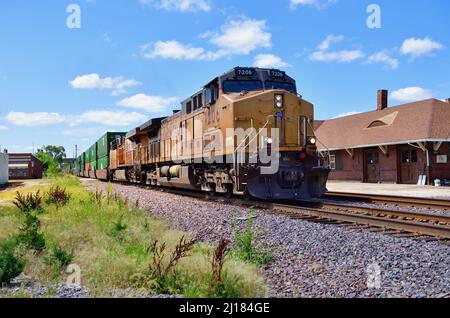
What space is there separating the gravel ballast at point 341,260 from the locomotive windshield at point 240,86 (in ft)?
15.8

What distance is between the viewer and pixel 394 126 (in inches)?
1067

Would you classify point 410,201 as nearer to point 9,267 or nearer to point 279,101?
point 279,101

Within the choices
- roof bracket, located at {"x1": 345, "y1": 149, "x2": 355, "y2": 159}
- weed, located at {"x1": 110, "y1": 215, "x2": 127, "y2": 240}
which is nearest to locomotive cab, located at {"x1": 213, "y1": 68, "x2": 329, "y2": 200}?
weed, located at {"x1": 110, "y1": 215, "x2": 127, "y2": 240}

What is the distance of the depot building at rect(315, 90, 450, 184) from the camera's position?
23.3 metres

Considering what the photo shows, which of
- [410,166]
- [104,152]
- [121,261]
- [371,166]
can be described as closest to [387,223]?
[121,261]

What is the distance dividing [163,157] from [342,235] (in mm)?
12246

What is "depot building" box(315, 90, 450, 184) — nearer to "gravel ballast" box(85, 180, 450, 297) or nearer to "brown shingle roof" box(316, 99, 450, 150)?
"brown shingle roof" box(316, 99, 450, 150)

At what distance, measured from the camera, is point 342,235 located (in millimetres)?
7145

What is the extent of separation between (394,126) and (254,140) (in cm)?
1879

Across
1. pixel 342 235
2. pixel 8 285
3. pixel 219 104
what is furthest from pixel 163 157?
pixel 8 285

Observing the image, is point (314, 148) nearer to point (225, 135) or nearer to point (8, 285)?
point (225, 135)

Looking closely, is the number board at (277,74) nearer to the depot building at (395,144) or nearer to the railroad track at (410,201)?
the railroad track at (410,201)

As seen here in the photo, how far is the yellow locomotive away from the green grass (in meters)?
3.59
